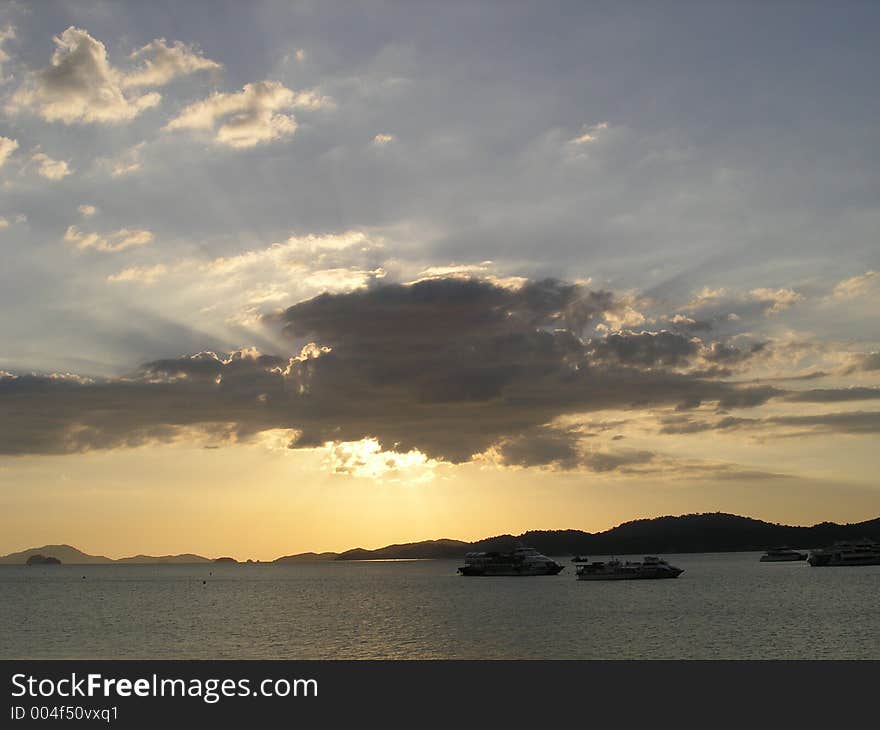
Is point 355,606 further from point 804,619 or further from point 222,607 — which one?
point 804,619

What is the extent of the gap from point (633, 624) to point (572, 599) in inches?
2315

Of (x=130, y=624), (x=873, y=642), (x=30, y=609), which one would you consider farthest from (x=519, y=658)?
(x=30, y=609)

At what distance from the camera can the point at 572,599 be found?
581 ft
